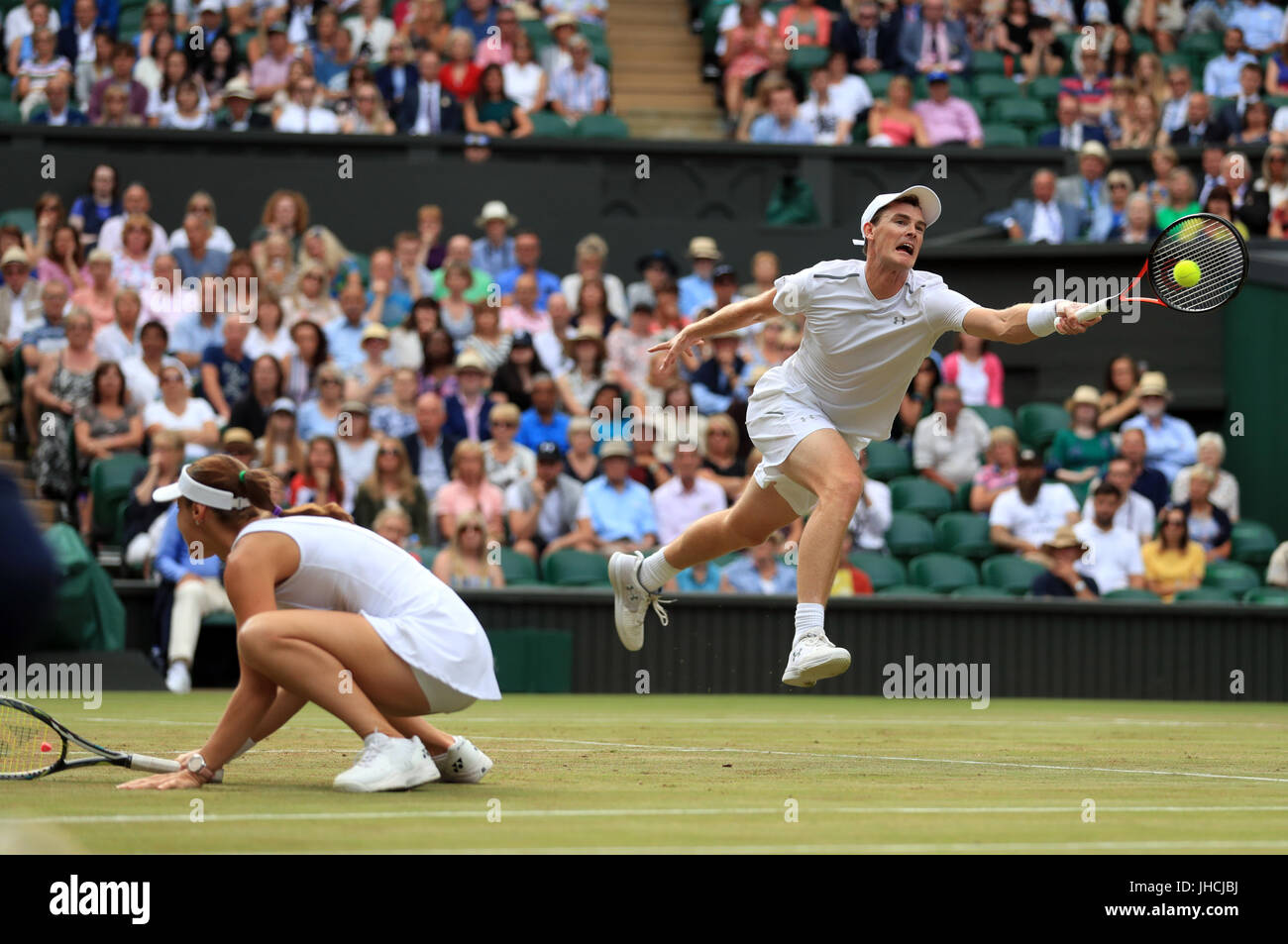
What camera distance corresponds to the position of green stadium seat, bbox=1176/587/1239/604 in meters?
13.3

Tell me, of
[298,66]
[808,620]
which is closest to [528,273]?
→ [298,66]

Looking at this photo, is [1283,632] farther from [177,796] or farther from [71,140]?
[71,140]

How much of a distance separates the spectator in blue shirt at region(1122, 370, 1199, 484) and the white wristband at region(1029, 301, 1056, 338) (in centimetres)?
797

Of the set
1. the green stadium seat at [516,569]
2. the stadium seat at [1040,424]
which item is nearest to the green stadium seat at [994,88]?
the stadium seat at [1040,424]

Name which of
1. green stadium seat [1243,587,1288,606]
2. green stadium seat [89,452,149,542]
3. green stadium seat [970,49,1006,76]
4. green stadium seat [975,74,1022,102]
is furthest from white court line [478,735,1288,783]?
green stadium seat [970,49,1006,76]

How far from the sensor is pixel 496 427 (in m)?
13.4

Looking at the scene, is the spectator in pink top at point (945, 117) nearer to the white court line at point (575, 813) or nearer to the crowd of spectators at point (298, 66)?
the crowd of spectators at point (298, 66)

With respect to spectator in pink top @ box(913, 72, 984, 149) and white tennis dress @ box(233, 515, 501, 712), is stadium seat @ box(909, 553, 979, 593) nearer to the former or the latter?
spectator in pink top @ box(913, 72, 984, 149)

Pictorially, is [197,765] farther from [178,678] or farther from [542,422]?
[542,422]

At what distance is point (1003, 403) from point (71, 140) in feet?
26.5

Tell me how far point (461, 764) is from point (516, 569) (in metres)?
6.53

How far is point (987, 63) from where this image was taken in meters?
18.7

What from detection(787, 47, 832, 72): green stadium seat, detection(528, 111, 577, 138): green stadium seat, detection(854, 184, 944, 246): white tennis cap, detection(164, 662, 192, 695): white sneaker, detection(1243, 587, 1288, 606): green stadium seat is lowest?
detection(164, 662, 192, 695): white sneaker

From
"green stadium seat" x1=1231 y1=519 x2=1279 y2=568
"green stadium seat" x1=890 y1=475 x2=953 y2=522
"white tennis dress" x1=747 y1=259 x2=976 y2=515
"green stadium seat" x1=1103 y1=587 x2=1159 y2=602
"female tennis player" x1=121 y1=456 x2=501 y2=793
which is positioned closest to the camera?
"female tennis player" x1=121 y1=456 x2=501 y2=793
